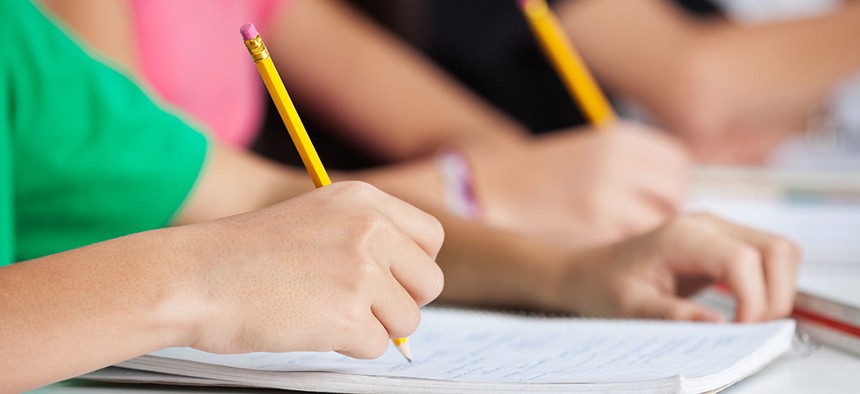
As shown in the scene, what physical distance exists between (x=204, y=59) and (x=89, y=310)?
1.80 feet

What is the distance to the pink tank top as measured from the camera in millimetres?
899

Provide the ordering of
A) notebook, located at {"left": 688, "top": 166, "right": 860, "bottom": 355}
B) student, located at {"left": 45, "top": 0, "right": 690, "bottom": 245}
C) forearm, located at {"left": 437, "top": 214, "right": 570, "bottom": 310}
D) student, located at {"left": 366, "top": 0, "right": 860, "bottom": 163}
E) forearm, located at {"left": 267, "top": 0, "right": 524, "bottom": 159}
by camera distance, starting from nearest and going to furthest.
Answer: notebook, located at {"left": 688, "top": 166, "right": 860, "bottom": 355} < forearm, located at {"left": 437, "top": 214, "right": 570, "bottom": 310} < student, located at {"left": 45, "top": 0, "right": 690, "bottom": 245} < forearm, located at {"left": 267, "top": 0, "right": 524, "bottom": 159} < student, located at {"left": 366, "top": 0, "right": 860, "bottom": 163}

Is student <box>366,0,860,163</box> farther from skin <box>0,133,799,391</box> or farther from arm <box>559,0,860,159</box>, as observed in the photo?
skin <box>0,133,799,391</box>

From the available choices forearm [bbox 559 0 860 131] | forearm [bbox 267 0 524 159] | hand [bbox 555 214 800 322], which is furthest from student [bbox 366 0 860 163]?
hand [bbox 555 214 800 322]

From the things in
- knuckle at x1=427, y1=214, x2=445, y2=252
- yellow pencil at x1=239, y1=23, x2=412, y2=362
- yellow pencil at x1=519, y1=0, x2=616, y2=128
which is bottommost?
knuckle at x1=427, y1=214, x2=445, y2=252

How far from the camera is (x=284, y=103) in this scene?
48cm

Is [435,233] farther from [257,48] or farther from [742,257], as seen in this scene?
[742,257]

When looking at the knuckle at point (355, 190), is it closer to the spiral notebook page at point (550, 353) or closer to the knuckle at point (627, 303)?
the spiral notebook page at point (550, 353)

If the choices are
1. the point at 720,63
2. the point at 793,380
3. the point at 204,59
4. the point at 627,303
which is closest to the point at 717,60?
the point at 720,63

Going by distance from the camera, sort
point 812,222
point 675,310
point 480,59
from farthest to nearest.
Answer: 1. point 480,59
2. point 812,222
3. point 675,310

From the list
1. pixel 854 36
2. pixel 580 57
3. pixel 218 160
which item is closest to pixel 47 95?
pixel 218 160

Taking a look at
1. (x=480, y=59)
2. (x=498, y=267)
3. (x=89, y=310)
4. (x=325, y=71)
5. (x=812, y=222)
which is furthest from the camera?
(x=480, y=59)

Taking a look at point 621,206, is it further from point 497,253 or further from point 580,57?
point 580,57

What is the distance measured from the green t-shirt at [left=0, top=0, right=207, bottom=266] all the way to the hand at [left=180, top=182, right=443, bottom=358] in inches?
7.8
